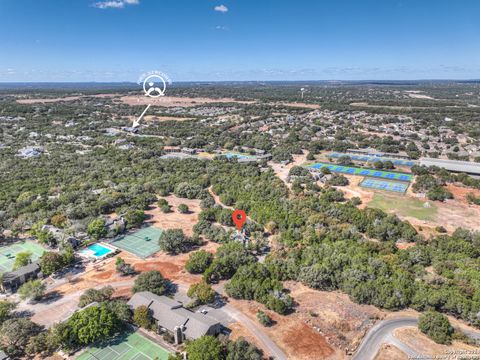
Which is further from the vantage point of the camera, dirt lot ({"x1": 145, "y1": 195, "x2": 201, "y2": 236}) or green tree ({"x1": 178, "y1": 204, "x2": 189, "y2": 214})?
green tree ({"x1": 178, "y1": 204, "x2": 189, "y2": 214})

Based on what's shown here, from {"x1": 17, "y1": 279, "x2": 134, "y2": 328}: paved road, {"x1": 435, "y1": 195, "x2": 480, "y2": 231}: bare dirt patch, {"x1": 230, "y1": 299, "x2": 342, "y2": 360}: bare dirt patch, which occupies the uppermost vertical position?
{"x1": 435, "y1": 195, "x2": 480, "y2": 231}: bare dirt patch

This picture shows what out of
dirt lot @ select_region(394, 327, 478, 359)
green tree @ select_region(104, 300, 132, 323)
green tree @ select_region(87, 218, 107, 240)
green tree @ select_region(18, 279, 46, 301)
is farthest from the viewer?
green tree @ select_region(87, 218, 107, 240)

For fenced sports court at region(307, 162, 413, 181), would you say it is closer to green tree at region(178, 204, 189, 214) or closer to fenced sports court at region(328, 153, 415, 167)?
fenced sports court at region(328, 153, 415, 167)

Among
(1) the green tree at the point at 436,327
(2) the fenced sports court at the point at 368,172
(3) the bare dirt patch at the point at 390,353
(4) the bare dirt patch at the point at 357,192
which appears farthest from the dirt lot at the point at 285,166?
(3) the bare dirt patch at the point at 390,353

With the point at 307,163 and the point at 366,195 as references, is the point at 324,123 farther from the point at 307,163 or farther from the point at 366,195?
the point at 366,195

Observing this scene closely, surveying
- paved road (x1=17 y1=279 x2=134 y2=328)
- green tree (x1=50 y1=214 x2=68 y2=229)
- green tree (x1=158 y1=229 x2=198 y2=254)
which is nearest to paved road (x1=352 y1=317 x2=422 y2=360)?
green tree (x1=158 y1=229 x2=198 y2=254)

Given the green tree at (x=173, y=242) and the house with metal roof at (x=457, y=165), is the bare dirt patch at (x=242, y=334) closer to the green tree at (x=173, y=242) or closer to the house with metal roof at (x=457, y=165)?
the green tree at (x=173, y=242)

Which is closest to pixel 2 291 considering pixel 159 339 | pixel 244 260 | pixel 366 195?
pixel 159 339
